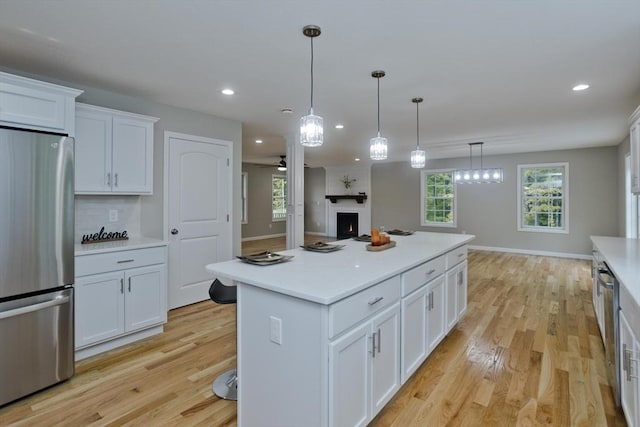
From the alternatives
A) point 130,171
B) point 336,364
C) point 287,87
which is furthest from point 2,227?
point 287,87

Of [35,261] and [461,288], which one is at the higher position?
[35,261]

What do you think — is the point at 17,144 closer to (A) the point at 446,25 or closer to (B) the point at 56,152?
(B) the point at 56,152

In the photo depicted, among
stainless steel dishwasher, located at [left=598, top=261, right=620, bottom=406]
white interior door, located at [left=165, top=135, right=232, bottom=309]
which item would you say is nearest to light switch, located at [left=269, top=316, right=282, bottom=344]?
stainless steel dishwasher, located at [left=598, top=261, right=620, bottom=406]

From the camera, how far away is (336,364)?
1.49 metres

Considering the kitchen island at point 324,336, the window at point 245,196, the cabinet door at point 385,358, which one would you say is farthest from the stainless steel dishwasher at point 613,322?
the window at point 245,196

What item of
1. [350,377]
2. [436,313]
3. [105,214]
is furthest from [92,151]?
[436,313]

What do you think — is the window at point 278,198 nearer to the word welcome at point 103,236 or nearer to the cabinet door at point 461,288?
the word welcome at point 103,236

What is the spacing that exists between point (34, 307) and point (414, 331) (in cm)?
253

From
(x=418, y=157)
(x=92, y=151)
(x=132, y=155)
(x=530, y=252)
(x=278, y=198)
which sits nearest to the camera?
(x=92, y=151)

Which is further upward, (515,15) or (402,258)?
(515,15)

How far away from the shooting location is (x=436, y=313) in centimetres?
262

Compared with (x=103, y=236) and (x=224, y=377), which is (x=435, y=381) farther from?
(x=103, y=236)

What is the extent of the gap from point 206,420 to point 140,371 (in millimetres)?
879

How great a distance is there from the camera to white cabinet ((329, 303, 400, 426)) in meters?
1.50
